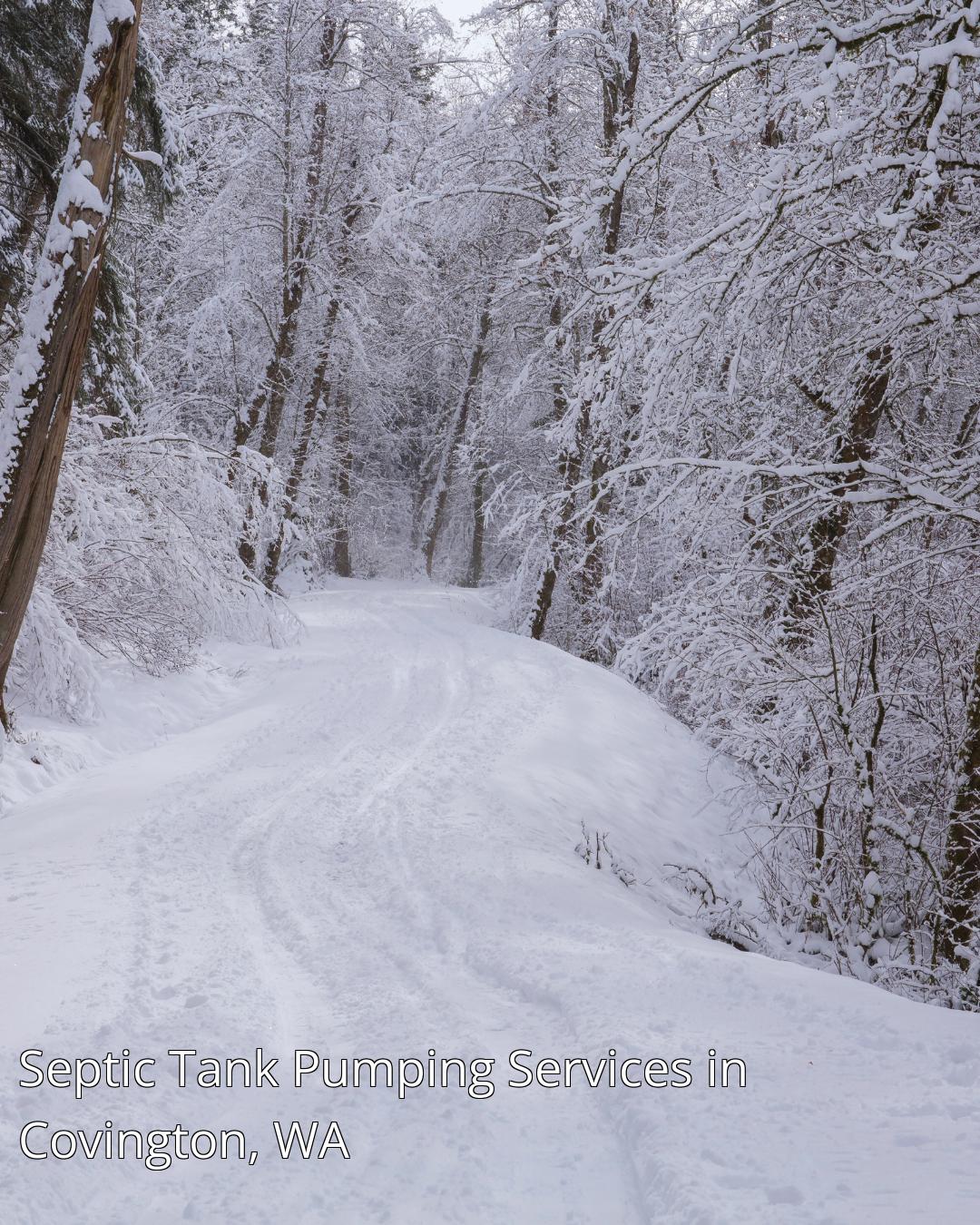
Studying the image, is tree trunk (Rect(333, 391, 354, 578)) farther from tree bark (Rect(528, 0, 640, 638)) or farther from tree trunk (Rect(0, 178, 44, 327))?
tree trunk (Rect(0, 178, 44, 327))

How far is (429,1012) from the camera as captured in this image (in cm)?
352

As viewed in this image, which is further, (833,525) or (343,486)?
(343,486)

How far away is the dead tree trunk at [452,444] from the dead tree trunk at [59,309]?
1794 cm

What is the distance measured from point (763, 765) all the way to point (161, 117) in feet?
23.7

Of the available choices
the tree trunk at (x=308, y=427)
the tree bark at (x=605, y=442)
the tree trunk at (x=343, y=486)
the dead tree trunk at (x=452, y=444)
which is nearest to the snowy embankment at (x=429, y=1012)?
the tree bark at (x=605, y=442)

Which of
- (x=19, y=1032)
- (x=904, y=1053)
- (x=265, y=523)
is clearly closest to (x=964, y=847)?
(x=904, y=1053)

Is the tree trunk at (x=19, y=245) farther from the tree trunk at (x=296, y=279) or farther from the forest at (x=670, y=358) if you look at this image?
the tree trunk at (x=296, y=279)

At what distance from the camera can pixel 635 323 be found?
459 cm

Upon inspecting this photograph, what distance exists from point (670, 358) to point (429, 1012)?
339 centimetres

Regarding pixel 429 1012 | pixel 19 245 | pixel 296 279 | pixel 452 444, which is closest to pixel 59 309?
pixel 19 245

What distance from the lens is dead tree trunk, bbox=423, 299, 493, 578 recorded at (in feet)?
80.5

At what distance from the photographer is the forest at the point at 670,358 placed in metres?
4.32

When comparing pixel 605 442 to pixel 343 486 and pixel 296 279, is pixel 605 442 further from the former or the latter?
pixel 343 486

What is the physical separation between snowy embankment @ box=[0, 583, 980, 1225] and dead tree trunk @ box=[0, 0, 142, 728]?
2.08 m
